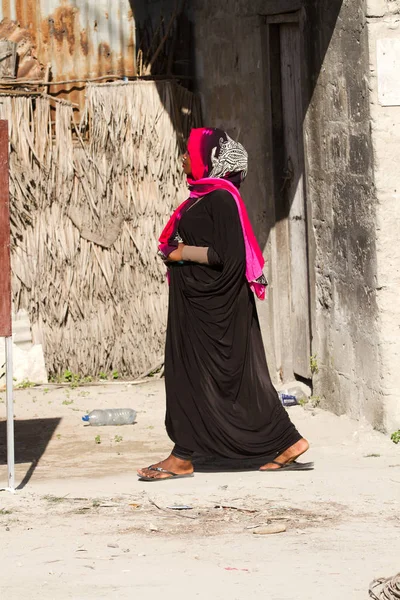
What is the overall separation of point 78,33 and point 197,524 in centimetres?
491

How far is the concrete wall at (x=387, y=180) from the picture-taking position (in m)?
6.94

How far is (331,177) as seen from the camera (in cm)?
766

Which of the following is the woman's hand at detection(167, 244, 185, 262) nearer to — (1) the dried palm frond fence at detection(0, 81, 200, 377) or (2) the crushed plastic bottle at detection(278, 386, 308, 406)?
(2) the crushed plastic bottle at detection(278, 386, 308, 406)

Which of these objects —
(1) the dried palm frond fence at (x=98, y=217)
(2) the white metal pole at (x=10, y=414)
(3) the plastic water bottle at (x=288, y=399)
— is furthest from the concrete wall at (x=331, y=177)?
(2) the white metal pole at (x=10, y=414)

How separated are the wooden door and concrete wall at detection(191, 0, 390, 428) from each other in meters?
0.08

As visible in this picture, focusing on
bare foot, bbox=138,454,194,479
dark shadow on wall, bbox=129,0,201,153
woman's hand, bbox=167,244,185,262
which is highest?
dark shadow on wall, bbox=129,0,201,153

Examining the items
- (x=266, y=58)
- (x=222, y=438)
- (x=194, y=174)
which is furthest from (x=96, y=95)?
(x=222, y=438)

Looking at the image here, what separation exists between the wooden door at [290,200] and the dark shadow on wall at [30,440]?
171 centimetres

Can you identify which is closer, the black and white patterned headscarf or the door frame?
the black and white patterned headscarf

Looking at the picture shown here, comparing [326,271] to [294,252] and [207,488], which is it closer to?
[294,252]

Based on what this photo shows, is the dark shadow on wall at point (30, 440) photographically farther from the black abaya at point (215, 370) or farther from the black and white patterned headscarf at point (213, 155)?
the black and white patterned headscarf at point (213, 155)

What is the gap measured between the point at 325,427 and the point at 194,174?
204 cm

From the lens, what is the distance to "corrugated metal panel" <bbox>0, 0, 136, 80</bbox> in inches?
366

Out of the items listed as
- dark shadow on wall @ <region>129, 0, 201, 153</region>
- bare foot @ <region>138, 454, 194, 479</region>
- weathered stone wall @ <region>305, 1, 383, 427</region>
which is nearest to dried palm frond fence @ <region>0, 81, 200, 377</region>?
dark shadow on wall @ <region>129, 0, 201, 153</region>
